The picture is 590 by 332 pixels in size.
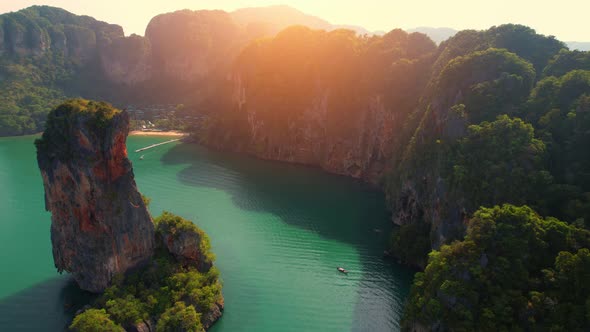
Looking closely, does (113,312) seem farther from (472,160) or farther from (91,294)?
(472,160)

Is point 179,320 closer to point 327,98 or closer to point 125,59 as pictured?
point 327,98

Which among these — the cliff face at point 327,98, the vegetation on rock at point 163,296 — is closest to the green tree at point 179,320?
the vegetation on rock at point 163,296

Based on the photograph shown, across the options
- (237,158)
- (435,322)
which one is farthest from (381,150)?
(435,322)

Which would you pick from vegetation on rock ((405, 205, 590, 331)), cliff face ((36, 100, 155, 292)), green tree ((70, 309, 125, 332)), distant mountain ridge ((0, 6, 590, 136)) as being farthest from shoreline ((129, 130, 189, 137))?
vegetation on rock ((405, 205, 590, 331))

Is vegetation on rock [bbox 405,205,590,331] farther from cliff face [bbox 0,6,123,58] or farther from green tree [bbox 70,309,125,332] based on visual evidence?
cliff face [bbox 0,6,123,58]

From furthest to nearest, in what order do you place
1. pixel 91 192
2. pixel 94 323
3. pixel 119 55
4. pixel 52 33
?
pixel 119 55, pixel 52 33, pixel 91 192, pixel 94 323

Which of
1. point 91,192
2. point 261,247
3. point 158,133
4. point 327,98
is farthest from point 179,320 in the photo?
point 158,133
